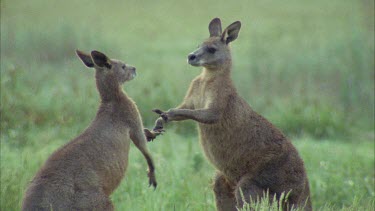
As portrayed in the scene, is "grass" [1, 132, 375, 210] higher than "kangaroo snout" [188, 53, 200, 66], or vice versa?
"kangaroo snout" [188, 53, 200, 66]

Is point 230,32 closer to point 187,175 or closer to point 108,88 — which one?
point 108,88

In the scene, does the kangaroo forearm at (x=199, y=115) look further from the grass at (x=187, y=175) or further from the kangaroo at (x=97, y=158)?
the grass at (x=187, y=175)

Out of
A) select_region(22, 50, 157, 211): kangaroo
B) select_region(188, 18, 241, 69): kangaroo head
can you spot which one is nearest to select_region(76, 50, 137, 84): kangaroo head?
select_region(22, 50, 157, 211): kangaroo

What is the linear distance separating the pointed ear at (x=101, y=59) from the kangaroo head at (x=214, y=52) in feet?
2.65

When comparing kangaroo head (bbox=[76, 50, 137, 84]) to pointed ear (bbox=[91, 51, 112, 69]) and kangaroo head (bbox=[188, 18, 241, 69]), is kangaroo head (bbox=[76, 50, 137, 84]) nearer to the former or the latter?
pointed ear (bbox=[91, 51, 112, 69])

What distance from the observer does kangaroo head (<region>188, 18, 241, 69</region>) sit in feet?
24.8

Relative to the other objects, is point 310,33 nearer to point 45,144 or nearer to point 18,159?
point 45,144

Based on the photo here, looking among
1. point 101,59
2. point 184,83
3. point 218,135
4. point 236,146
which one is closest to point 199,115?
point 218,135

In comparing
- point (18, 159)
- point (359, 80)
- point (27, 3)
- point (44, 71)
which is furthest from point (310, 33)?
point (18, 159)

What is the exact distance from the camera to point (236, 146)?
7.32 m

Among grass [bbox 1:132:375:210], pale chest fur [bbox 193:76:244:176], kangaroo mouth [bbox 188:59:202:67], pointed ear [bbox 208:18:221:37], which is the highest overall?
pointed ear [bbox 208:18:221:37]

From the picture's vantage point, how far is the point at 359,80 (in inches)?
533

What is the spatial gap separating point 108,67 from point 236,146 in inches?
54.2

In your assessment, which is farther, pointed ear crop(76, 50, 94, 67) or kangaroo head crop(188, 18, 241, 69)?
kangaroo head crop(188, 18, 241, 69)
